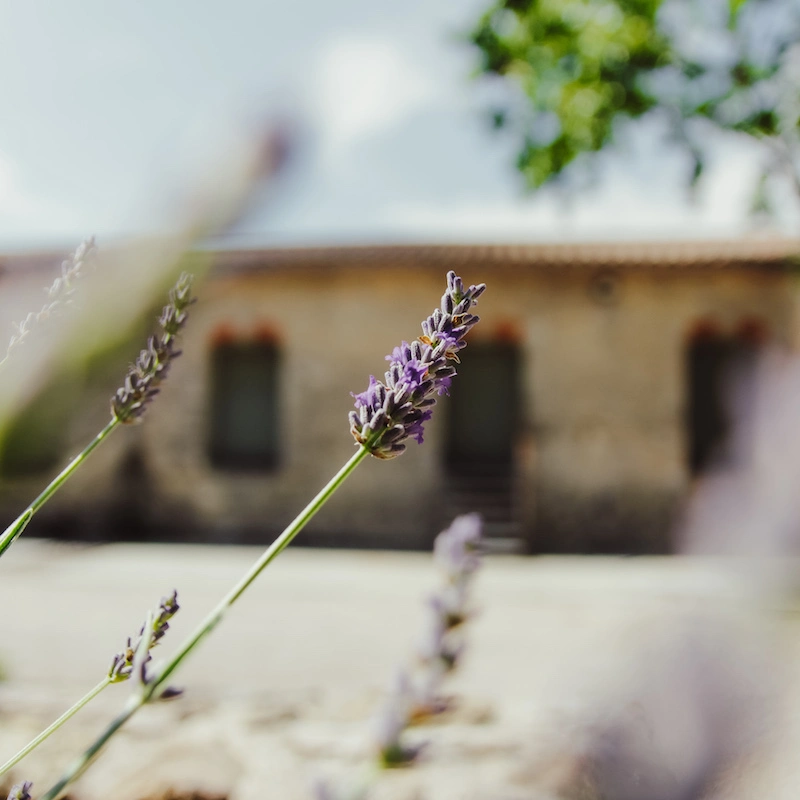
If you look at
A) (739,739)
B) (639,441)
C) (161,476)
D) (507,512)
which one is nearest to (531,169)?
(639,441)

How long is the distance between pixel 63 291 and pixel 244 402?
32.7 ft

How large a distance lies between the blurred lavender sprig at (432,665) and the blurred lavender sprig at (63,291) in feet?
2.14

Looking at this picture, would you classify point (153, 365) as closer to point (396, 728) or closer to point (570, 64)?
point (396, 728)

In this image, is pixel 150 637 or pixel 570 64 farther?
pixel 570 64

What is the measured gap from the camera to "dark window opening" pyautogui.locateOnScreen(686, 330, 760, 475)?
10211 millimetres

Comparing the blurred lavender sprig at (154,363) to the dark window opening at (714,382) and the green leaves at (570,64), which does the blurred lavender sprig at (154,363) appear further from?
the green leaves at (570,64)

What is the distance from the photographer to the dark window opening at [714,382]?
33.5 ft

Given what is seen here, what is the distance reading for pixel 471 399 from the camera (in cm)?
1074

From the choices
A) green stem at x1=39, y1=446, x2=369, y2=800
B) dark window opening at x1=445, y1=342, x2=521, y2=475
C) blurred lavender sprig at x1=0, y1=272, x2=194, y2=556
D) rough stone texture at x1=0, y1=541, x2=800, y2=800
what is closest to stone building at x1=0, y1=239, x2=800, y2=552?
dark window opening at x1=445, y1=342, x2=521, y2=475

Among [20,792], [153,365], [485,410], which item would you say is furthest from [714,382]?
[20,792]

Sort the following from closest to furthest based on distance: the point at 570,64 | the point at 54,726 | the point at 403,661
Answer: the point at 54,726
the point at 403,661
the point at 570,64

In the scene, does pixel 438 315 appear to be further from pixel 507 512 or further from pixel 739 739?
pixel 507 512

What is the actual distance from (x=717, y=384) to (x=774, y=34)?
5419 millimetres

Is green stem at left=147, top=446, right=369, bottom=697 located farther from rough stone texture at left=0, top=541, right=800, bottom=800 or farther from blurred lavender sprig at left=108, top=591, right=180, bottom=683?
rough stone texture at left=0, top=541, right=800, bottom=800
